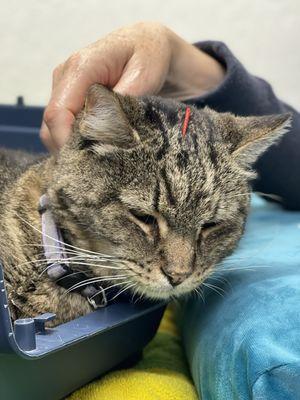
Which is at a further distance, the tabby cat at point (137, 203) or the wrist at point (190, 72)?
the wrist at point (190, 72)

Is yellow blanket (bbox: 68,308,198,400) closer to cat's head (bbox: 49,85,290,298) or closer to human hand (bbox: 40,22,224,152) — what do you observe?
cat's head (bbox: 49,85,290,298)

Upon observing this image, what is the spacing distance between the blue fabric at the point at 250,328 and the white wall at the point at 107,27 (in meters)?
1.32

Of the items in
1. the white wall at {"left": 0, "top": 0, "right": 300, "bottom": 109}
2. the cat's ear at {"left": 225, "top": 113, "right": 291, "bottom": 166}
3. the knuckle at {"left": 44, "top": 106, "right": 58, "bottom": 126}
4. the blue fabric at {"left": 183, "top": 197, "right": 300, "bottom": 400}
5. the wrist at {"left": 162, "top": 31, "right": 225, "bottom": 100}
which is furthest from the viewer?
the white wall at {"left": 0, "top": 0, "right": 300, "bottom": 109}

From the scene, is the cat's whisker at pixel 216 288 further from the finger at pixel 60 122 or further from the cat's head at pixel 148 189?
the finger at pixel 60 122

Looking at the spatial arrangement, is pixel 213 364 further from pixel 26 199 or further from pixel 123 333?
pixel 26 199

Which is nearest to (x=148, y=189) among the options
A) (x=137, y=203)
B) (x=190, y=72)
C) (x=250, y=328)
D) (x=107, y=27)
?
(x=137, y=203)

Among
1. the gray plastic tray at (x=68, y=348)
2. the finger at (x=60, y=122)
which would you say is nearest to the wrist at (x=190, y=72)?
the finger at (x=60, y=122)

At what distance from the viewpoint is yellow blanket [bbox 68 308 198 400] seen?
908 mm

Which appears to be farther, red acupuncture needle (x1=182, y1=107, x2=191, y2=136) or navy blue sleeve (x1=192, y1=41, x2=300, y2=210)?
navy blue sleeve (x1=192, y1=41, x2=300, y2=210)

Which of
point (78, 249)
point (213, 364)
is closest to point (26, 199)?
point (78, 249)

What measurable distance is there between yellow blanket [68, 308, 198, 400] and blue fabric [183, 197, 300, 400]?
0.03 m

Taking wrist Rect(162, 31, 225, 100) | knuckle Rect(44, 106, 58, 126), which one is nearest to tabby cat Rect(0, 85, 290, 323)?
knuckle Rect(44, 106, 58, 126)

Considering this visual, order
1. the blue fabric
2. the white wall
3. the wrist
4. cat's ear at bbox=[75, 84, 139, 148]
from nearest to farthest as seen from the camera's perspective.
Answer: the blue fabric, cat's ear at bbox=[75, 84, 139, 148], the wrist, the white wall

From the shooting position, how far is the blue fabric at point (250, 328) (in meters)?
0.71
